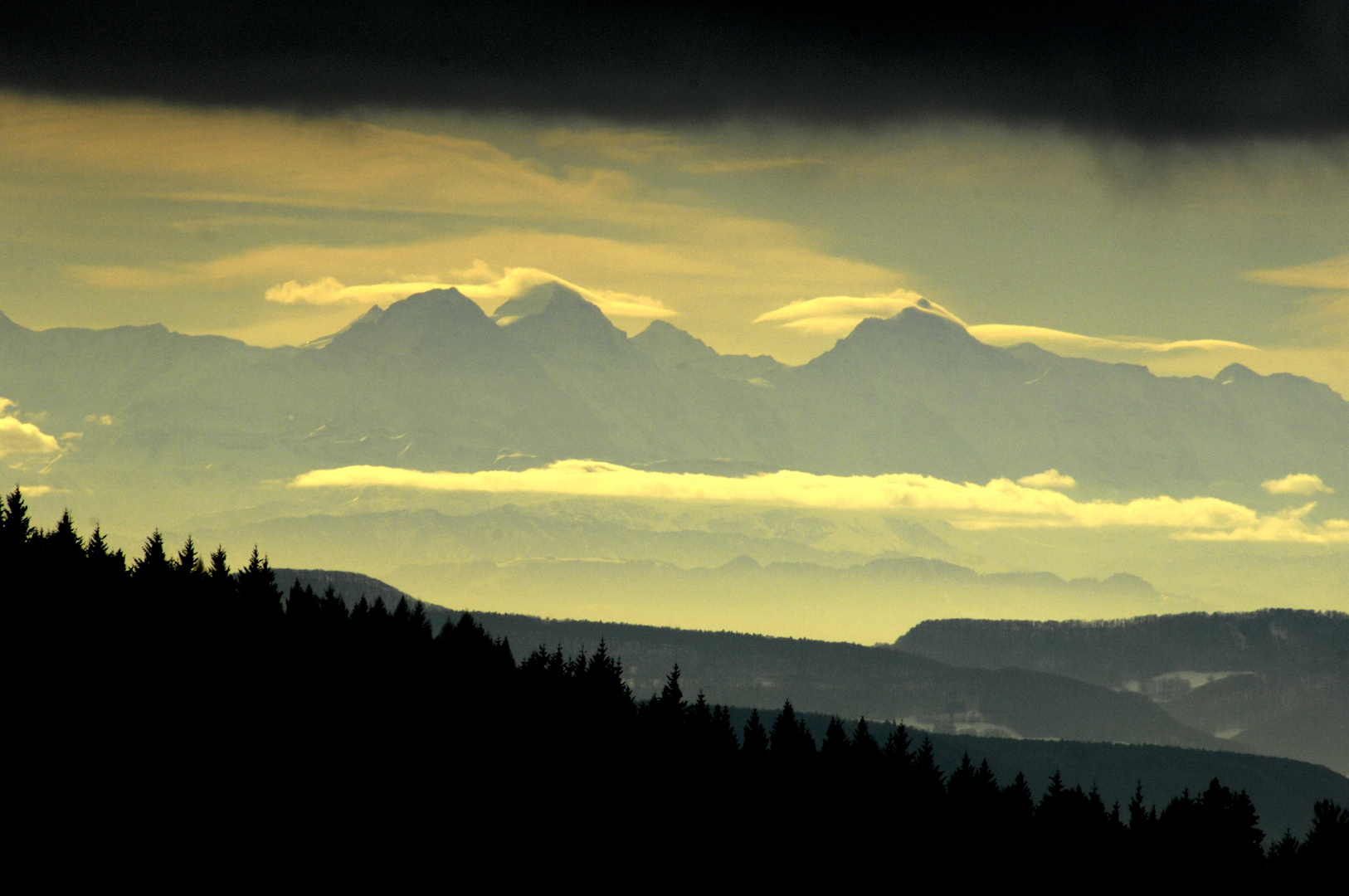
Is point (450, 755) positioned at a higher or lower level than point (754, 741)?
lower

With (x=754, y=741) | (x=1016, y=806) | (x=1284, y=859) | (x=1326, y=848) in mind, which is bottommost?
(x=1284, y=859)

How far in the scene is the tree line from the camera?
124500 mm

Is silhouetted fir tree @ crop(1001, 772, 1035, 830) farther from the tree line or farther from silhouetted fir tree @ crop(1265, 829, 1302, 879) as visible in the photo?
silhouetted fir tree @ crop(1265, 829, 1302, 879)

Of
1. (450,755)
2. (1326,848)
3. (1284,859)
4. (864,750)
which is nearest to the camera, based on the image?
(450,755)

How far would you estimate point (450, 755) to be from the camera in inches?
5610

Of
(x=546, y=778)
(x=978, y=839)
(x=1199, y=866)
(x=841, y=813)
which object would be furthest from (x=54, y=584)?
(x=1199, y=866)

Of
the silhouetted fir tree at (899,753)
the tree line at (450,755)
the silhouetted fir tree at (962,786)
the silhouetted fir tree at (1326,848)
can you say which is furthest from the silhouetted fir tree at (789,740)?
the silhouetted fir tree at (1326,848)

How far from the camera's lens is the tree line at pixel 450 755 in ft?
408

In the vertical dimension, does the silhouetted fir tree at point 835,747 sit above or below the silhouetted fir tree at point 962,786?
above

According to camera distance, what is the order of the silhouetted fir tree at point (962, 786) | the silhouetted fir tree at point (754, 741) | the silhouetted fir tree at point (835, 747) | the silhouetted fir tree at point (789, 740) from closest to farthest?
the silhouetted fir tree at point (962, 786) → the silhouetted fir tree at point (835, 747) → the silhouetted fir tree at point (789, 740) → the silhouetted fir tree at point (754, 741)

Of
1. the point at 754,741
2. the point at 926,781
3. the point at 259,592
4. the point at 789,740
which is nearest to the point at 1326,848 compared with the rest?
the point at 926,781

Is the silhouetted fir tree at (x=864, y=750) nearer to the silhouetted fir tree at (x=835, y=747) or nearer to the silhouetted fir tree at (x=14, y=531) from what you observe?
the silhouetted fir tree at (x=835, y=747)

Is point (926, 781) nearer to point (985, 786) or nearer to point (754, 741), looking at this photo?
point (985, 786)

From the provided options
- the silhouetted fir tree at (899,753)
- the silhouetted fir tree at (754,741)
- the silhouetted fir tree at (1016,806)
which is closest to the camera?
the silhouetted fir tree at (1016,806)
